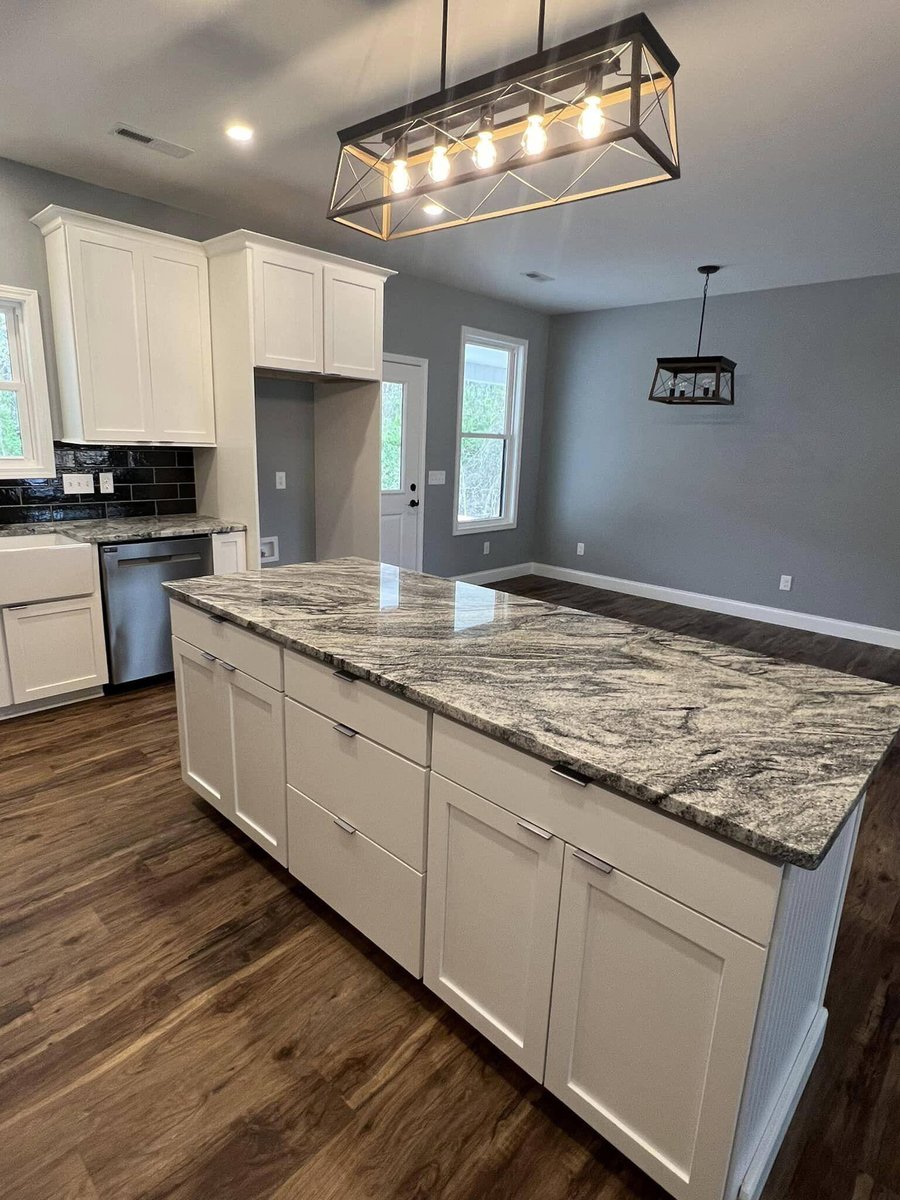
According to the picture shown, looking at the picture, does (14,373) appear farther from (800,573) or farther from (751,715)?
(800,573)

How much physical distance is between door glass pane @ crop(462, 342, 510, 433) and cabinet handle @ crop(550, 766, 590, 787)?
5.09 m

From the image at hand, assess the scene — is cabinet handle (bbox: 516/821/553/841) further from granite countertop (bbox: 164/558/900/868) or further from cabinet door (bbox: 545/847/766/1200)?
granite countertop (bbox: 164/558/900/868)

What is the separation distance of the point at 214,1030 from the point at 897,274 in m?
5.79

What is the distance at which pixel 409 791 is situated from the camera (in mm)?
1534

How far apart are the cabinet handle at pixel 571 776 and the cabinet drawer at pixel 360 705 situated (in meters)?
0.36

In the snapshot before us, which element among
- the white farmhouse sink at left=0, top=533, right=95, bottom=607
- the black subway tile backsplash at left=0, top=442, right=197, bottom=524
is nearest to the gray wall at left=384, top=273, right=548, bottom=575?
the black subway tile backsplash at left=0, top=442, right=197, bottom=524

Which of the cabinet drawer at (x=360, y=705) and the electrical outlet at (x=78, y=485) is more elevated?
A: the electrical outlet at (x=78, y=485)

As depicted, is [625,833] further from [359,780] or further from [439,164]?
[439,164]

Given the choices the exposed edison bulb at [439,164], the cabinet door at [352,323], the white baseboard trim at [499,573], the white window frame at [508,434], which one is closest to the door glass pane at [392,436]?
the white window frame at [508,434]

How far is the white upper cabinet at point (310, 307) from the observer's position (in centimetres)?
346

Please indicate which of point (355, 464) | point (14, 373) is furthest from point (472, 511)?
point (14, 373)

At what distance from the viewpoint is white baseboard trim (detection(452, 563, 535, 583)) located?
632 centimetres

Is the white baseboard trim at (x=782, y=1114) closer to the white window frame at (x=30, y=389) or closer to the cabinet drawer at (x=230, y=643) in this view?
the cabinet drawer at (x=230, y=643)

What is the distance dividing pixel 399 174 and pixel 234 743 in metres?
1.77
